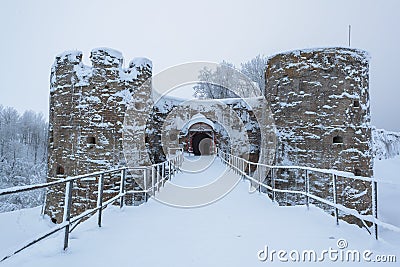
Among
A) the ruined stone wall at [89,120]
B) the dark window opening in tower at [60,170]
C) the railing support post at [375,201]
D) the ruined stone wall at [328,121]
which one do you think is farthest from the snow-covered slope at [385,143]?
the railing support post at [375,201]

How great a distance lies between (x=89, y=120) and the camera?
11.0 meters

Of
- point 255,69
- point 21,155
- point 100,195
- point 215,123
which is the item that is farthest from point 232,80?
point 100,195

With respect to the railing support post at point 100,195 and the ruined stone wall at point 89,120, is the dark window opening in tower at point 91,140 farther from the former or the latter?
the railing support post at point 100,195

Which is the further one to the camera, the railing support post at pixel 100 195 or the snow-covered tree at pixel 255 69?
the snow-covered tree at pixel 255 69

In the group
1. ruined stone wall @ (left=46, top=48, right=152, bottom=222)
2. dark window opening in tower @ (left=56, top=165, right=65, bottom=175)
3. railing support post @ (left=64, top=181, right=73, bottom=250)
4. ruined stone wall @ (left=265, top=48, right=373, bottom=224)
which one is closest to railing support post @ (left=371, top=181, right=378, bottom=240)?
railing support post @ (left=64, top=181, right=73, bottom=250)

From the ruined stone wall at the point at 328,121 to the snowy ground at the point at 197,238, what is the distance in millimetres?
5419

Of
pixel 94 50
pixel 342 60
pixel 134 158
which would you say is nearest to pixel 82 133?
pixel 134 158

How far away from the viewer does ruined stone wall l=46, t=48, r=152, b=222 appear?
36.0 ft

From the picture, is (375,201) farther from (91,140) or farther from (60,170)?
(60,170)

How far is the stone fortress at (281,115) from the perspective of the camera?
10375mm

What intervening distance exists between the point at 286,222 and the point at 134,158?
26.8 ft

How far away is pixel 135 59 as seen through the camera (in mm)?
11922

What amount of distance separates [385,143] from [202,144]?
805 inches

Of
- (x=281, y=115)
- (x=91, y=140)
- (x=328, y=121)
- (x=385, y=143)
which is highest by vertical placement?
(x=281, y=115)
